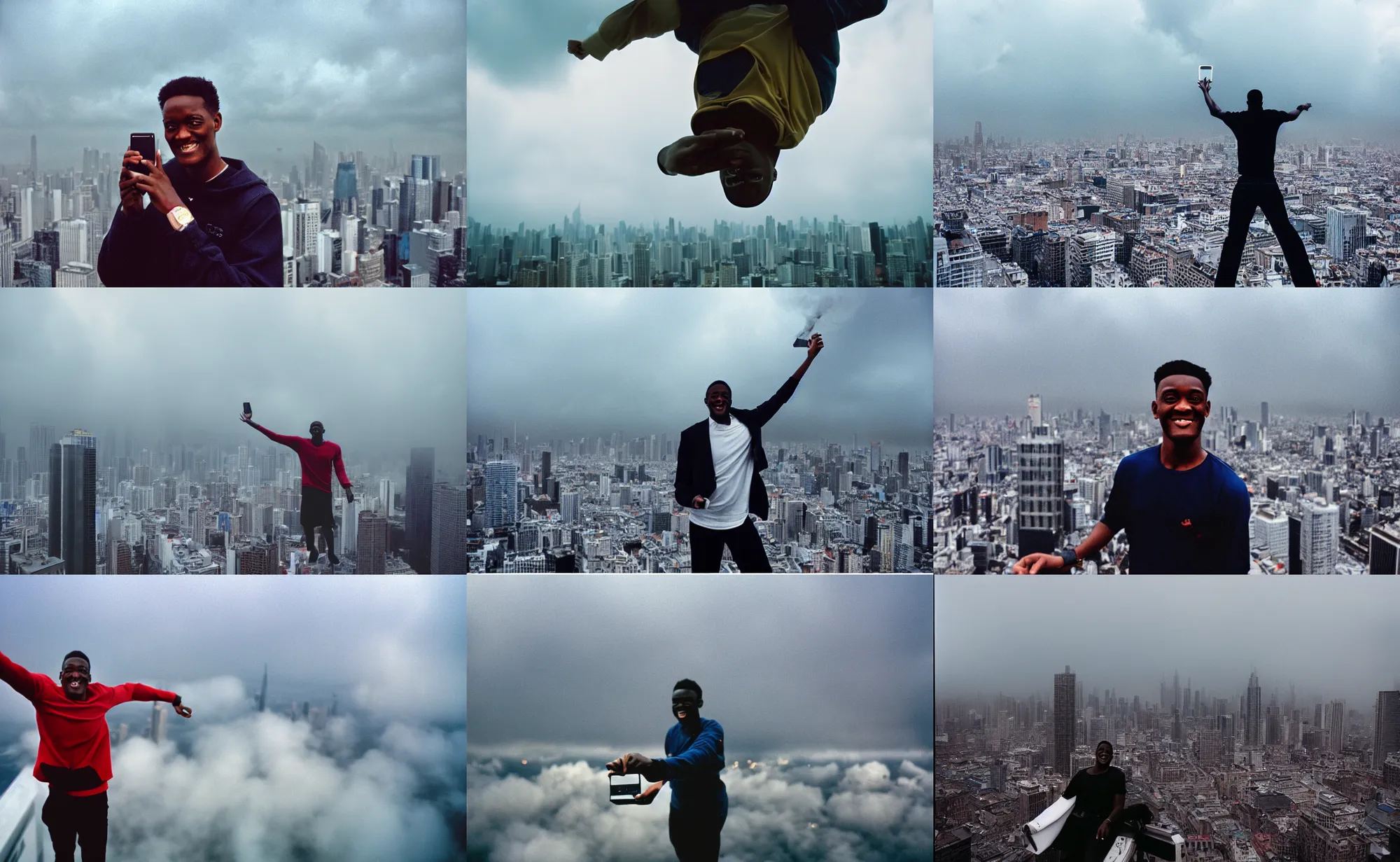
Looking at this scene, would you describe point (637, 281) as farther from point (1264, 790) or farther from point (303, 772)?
point (1264, 790)

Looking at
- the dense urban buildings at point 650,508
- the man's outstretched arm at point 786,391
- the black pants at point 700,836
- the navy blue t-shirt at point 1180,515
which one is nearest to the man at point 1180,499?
the navy blue t-shirt at point 1180,515

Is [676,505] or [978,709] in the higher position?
[676,505]

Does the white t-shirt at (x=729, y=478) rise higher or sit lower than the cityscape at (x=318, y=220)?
lower

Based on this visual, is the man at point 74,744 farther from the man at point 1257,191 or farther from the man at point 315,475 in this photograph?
the man at point 1257,191

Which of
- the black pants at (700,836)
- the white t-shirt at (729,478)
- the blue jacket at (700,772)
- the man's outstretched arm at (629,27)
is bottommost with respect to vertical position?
the black pants at (700,836)

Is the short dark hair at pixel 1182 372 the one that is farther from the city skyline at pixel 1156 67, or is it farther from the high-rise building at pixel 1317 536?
the city skyline at pixel 1156 67

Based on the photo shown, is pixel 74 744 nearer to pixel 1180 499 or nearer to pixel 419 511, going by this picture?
pixel 419 511

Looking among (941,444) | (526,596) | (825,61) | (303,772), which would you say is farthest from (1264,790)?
(303,772)

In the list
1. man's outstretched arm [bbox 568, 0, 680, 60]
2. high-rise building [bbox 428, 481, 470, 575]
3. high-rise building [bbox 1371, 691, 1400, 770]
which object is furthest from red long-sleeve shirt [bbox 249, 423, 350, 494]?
high-rise building [bbox 1371, 691, 1400, 770]
